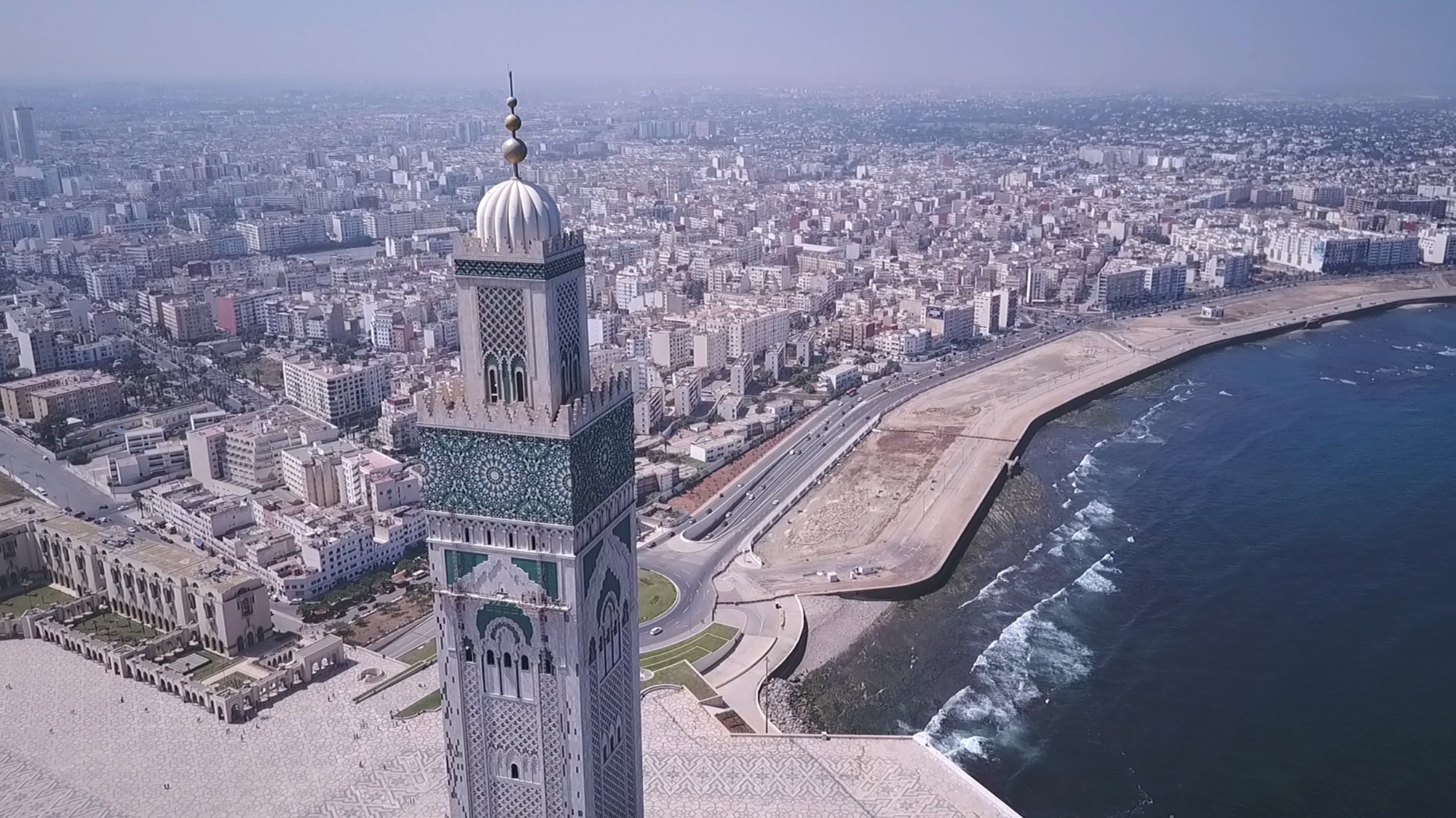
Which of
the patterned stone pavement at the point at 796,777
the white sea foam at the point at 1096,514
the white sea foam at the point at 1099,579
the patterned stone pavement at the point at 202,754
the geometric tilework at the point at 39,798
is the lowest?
the white sea foam at the point at 1099,579

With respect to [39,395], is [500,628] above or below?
above

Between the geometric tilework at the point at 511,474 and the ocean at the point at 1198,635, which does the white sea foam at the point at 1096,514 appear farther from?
the geometric tilework at the point at 511,474

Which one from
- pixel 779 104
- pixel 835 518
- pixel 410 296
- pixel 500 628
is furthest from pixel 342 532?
pixel 779 104

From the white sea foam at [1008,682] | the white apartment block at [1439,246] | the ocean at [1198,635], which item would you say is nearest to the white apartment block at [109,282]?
the ocean at [1198,635]

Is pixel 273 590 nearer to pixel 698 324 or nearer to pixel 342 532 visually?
pixel 342 532

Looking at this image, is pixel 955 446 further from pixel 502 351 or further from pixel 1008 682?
pixel 502 351

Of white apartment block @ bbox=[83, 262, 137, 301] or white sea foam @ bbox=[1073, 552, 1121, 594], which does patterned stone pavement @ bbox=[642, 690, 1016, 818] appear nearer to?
white sea foam @ bbox=[1073, 552, 1121, 594]

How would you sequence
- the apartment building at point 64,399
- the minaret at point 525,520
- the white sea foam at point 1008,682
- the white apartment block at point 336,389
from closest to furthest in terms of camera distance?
the minaret at point 525,520 → the white sea foam at point 1008,682 → the apartment building at point 64,399 → the white apartment block at point 336,389
